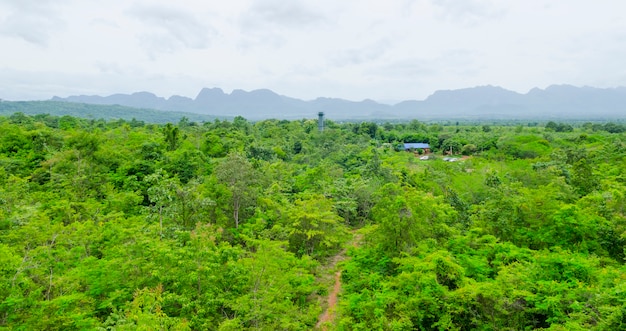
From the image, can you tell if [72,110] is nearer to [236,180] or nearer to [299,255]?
[236,180]

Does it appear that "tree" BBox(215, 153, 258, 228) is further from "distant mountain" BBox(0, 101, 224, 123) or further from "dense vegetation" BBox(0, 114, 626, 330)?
"distant mountain" BBox(0, 101, 224, 123)

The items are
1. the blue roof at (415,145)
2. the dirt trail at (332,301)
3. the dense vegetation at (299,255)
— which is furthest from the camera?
the blue roof at (415,145)

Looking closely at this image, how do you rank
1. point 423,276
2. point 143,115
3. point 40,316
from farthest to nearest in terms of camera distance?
point 143,115, point 423,276, point 40,316

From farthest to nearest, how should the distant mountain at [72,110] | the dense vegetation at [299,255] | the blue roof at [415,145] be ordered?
1. the distant mountain at [72,110]
2. the blue roof at [415,145]
3. the dense vegetation at [299,255]

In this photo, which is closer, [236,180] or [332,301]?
[332,301]

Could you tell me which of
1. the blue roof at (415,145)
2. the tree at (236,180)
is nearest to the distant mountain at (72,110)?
the blue roof at (415,145)

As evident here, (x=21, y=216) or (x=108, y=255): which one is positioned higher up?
(x=21, y=216)

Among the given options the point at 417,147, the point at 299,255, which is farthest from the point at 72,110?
the point at 299,255

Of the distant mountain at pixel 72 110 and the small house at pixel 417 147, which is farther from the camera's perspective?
the distant mountain at pixel 72 110

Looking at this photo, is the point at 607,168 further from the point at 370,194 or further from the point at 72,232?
the point at 72,232

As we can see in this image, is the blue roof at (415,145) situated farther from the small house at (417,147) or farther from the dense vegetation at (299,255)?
the dense vegetation at (299,255)

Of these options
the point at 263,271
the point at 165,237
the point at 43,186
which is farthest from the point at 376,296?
the point at 43,186
